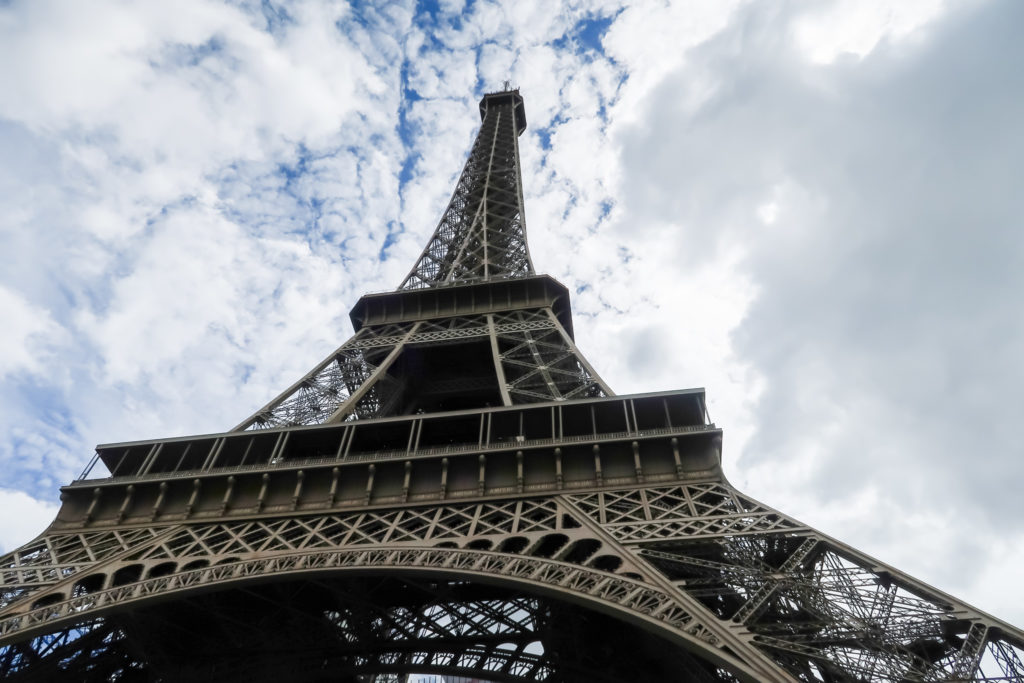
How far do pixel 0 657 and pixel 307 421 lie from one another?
983 centimetres

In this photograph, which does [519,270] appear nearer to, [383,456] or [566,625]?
[383,456]

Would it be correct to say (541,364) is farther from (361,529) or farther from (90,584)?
(90,584)

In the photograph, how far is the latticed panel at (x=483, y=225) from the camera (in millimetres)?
38594

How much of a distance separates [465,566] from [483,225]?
29696 mm

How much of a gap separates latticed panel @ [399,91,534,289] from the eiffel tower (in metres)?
13.7

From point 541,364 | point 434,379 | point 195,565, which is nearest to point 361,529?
point 195,565

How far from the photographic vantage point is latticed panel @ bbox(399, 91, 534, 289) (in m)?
38.6

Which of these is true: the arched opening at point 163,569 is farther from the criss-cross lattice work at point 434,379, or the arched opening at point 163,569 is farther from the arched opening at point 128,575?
the criss-cross lattice work at point 434,379

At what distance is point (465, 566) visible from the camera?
15477mm

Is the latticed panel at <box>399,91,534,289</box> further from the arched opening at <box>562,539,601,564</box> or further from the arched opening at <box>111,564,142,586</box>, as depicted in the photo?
the arched opening at <box>111,564,142,586</box>

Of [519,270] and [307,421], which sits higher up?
[519,270]

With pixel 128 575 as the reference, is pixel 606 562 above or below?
below

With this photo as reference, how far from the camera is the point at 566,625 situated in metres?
18.6

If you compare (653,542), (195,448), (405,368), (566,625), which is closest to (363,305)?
(405,368)
